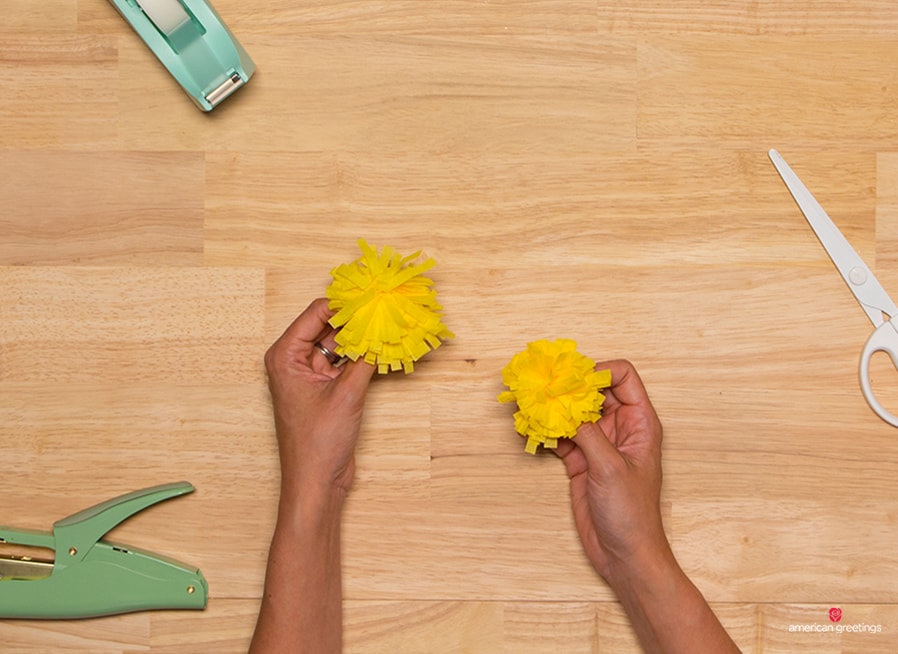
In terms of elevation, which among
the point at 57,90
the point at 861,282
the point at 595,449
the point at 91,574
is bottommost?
the point at 91,574

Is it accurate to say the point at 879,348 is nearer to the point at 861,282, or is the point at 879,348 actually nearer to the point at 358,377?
the point at 861,282

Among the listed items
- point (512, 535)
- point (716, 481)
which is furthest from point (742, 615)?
point (512, 535)

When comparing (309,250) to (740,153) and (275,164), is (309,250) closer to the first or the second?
(275,164)

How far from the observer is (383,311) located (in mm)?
760

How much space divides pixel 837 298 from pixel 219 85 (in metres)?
0.62

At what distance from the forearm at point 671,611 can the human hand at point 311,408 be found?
0.95 ft

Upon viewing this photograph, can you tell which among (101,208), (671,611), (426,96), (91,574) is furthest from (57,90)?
(671,611)

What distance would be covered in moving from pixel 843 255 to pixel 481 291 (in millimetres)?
348

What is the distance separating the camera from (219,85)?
81cm

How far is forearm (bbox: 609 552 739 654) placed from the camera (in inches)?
31.1

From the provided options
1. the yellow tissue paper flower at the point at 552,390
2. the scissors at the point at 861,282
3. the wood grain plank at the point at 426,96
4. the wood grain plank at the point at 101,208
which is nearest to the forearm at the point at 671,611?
the yellow tissue paper flower at the point at 552,390

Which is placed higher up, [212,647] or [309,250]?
[309,250]

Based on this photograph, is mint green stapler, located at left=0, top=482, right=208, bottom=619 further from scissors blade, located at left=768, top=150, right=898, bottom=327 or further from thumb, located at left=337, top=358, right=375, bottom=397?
scissors blade, located at left=768, top=150, right=898, bottom=327

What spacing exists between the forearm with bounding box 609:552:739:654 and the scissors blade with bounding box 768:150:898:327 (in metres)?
0.31
